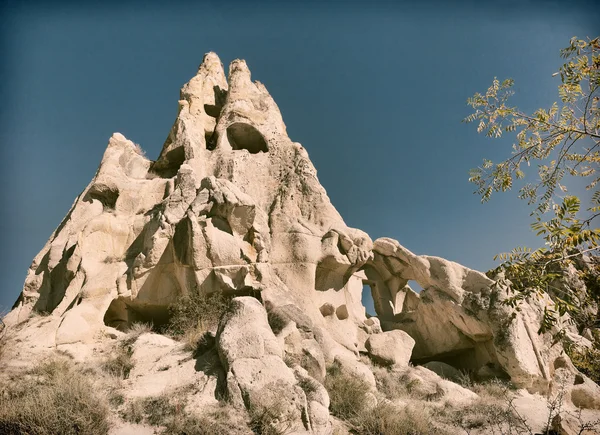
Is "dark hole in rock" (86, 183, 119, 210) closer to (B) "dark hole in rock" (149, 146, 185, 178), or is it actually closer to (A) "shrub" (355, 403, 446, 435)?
(B) "dark hole in rock" (149, 146, 185, 178)

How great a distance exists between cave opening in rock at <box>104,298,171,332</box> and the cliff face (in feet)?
0.12

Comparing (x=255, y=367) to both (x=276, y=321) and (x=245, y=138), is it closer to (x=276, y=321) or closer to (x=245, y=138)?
(x=276, y=321)

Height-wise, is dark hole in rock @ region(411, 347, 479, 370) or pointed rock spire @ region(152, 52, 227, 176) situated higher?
pointed rock spire @ region(152, 52, 227, 176)

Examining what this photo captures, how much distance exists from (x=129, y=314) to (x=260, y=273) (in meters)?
3.68

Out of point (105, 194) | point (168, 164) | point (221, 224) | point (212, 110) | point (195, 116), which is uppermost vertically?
point (212, 110)

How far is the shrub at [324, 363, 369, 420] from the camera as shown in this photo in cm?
717

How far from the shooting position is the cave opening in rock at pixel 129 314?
35.0 ft

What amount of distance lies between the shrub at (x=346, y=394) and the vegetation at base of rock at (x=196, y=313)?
3.01m

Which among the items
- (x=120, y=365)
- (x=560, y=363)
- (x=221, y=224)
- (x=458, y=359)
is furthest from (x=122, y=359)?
(x=560, y=363)

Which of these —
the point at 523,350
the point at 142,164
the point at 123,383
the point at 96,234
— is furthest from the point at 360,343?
the point at 142,164

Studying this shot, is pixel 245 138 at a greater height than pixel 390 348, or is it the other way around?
pixel 245 138

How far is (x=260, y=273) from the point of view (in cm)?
1042

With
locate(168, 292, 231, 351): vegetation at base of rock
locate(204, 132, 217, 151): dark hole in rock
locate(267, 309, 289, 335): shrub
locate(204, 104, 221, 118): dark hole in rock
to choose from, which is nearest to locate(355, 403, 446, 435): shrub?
locate(267, 309, 289, 335): shrub

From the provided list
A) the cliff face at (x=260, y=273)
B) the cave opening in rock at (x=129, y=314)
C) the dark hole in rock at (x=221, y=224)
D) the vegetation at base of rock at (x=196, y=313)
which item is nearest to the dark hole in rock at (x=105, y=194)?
the cliff face at (x=260, y=273)
